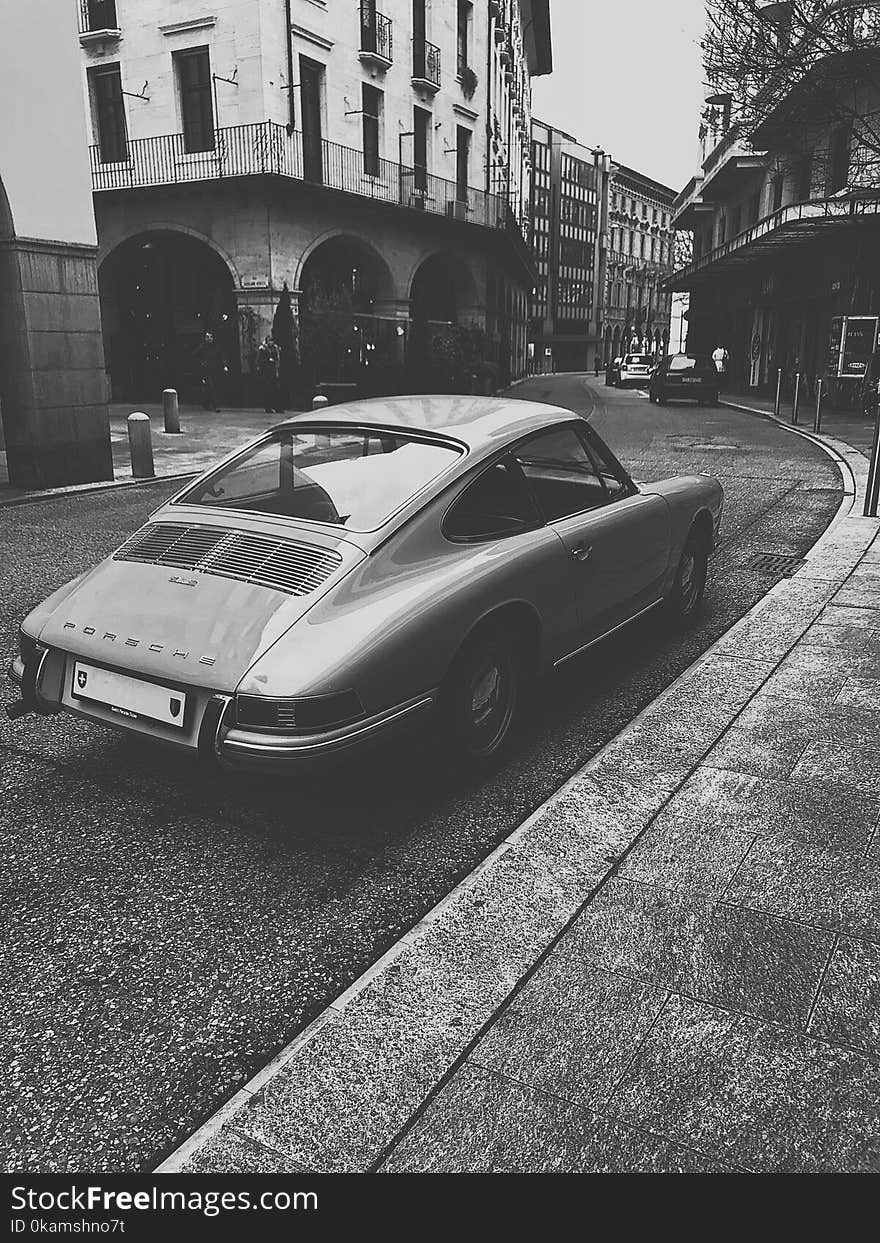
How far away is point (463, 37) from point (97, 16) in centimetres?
1411

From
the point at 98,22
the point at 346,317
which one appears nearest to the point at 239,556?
the point at 346,317

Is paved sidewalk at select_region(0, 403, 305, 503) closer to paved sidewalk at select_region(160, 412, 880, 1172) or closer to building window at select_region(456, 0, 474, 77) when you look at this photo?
paved sidewalk at select_region(160, 412, 880, 1172)

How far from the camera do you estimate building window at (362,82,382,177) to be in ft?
97.5

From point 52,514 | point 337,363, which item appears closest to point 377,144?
point 337,363

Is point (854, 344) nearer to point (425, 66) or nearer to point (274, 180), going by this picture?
point (274, 180)

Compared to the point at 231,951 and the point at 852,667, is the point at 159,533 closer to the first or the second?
the point at 231,951

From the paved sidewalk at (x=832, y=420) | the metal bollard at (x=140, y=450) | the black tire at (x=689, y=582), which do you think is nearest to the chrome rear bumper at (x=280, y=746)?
the black tire at (x=689, y=582)

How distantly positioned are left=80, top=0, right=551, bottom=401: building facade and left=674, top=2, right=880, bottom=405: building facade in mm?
10186

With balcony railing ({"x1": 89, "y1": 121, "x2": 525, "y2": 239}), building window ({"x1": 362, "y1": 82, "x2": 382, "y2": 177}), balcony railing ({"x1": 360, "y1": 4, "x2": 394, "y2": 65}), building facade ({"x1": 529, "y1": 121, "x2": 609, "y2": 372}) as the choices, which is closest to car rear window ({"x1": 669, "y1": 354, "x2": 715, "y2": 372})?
balcony railing ({"x1": 89, "y1": 121, "x2": 525, "y2": 239})

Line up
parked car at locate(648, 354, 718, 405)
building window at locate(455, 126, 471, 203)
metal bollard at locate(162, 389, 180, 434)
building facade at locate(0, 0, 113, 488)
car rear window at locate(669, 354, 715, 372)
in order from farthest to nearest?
building window at locate(455, 126, 471, 203) < car rear window at locate(669, 354, 715, 372) < parked car at locate(648, 354, 718, 405) < metal bollard at locate(162, 389, 180, 434) < building facade at locate(0, 0, 113, 488)

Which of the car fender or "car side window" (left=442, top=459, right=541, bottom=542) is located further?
the car fender

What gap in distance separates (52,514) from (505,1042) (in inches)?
365

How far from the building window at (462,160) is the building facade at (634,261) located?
6769cm

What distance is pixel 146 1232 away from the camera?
6.15 ft
